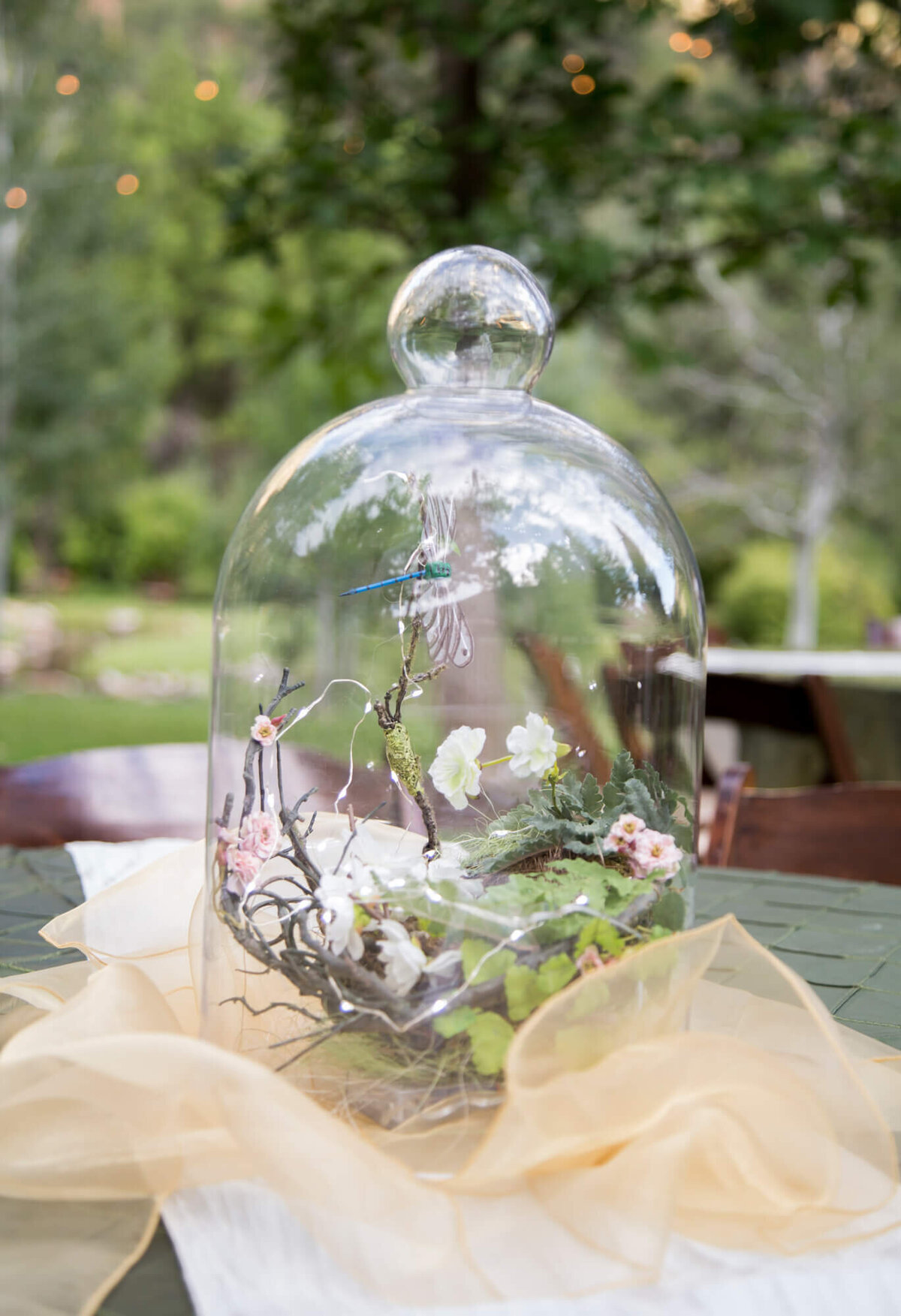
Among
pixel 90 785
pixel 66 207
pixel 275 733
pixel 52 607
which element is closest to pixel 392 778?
pixel 275 733

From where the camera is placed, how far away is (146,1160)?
0.66 metres

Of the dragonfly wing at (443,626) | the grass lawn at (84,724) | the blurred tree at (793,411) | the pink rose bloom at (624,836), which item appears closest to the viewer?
the pink rose bloom at (624,836)

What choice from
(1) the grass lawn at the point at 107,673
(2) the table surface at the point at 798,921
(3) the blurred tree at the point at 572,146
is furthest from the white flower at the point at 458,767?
(1) the grass lawn at the point at 107,673

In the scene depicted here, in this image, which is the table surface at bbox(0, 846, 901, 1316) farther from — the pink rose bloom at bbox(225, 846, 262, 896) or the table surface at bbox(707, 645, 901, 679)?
the table surface at bbox(707, 645, 901, 679)

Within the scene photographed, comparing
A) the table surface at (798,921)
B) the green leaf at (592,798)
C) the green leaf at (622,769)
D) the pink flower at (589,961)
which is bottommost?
the table surface at (798,921)

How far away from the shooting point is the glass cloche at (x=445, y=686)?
2.47ft

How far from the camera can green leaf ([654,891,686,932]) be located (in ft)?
2.52

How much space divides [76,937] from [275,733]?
1.07 feet

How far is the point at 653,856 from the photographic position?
0.78m

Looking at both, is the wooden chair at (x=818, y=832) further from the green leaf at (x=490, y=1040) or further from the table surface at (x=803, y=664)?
the table surface at (x=803, y=664)

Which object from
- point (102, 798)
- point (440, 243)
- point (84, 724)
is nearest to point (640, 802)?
point (102, 798)

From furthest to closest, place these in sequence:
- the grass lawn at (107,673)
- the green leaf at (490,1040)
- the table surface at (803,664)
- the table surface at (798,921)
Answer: the grass lawn at (107,673) → the table surface at (803,664) → the table surface at (798,921) → the green leaf at (490,1040)

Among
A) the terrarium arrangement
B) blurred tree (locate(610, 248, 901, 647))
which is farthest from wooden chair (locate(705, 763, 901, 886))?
blurred tree (locate(610, 248, 901, 647))

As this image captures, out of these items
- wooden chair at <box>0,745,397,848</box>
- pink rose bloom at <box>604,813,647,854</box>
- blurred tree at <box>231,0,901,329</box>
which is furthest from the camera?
blurred tree at <box>231,0,901,329</box>
